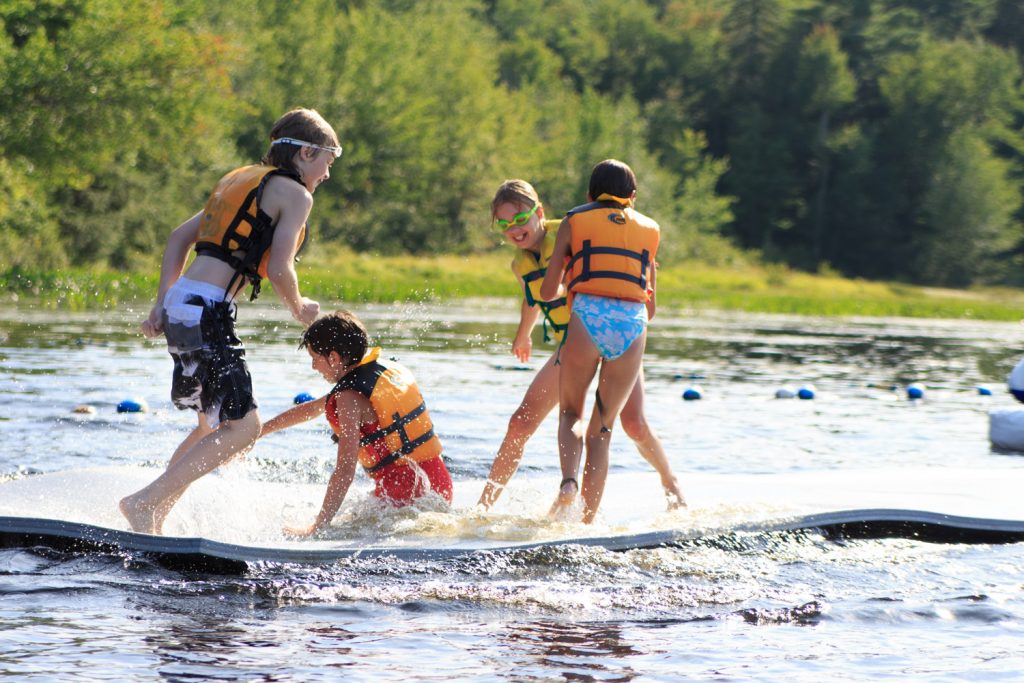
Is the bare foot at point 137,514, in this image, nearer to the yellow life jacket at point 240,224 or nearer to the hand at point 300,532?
the hand at point 300,532

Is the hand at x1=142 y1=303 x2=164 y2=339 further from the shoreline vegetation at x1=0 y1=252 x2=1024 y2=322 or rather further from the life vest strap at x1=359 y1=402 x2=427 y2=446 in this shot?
the shoreline vegetation at x1=0 y1=252 x2=1024 y2=322

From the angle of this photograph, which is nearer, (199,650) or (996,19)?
(199,650)

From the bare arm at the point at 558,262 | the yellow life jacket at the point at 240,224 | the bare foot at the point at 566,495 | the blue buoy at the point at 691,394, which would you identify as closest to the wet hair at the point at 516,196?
the bare arm at the point at 558,262

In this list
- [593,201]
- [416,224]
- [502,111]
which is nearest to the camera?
[593,201]

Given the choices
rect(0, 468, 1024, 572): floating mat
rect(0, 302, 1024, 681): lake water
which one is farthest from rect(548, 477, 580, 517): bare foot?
rect(0, 302, 1024, 681): lake water

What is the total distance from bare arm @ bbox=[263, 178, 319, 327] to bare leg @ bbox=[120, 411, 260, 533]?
576mm

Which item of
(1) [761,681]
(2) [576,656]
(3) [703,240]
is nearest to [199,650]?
(2) [576,656]

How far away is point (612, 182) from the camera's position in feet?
21.2

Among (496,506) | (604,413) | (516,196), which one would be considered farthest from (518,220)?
(496,506)

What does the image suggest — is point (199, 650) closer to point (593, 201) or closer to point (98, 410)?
point (593, 201)

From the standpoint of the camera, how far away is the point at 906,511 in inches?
272

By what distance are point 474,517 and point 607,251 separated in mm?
1455

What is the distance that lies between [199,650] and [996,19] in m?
99.3

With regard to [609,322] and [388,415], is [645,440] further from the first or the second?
[388,415]
